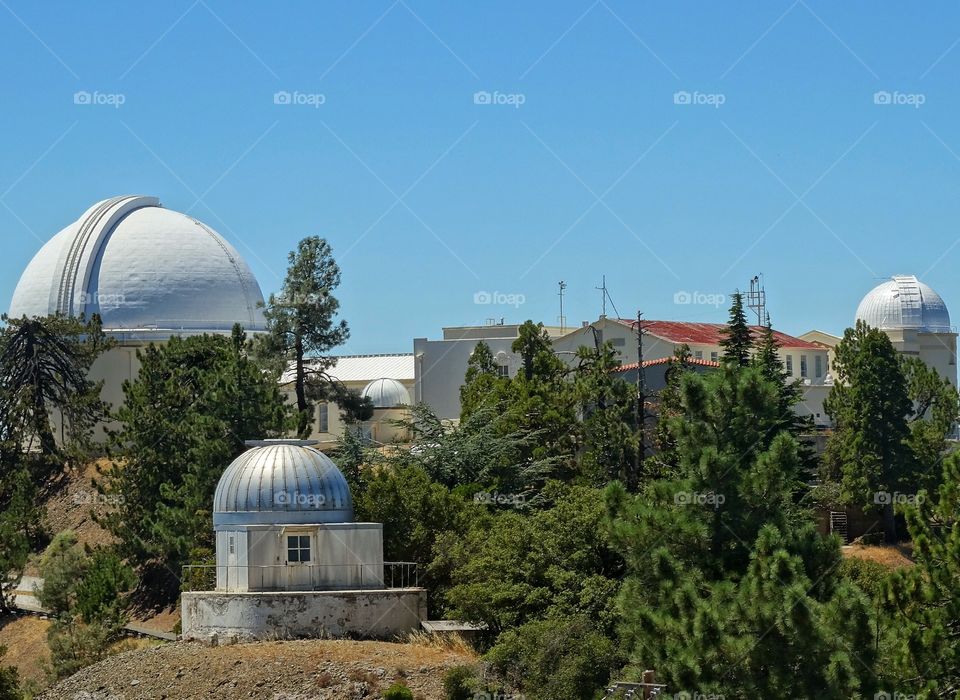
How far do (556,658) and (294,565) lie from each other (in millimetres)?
7810

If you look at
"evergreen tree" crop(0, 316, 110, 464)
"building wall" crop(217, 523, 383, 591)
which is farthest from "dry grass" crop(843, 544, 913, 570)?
"evergreen tree" crop(0, 316, 110, 464)

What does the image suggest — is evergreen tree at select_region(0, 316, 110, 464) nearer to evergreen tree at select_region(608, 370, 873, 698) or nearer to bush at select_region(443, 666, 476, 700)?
bush at select_region(443, 666, 476, 700)

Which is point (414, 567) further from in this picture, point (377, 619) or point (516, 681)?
point (516, 681)

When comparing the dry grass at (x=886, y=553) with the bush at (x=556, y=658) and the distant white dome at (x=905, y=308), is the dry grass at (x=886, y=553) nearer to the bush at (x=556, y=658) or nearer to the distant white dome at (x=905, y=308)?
the bush at (x=556, y=658)

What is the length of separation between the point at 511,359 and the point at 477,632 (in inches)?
1339

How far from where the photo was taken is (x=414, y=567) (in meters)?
44.3

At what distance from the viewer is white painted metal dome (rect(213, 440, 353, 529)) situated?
1677 inches

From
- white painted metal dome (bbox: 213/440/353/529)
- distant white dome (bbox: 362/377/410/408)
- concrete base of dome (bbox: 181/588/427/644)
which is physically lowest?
concrete base of dome (bbox: 181/588/427/644)

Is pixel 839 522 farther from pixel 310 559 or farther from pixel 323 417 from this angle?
pixel 323 417

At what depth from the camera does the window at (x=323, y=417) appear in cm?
7794

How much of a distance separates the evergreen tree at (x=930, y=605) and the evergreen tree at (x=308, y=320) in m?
29.2

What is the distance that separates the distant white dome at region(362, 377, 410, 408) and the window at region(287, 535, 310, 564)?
1472 inches

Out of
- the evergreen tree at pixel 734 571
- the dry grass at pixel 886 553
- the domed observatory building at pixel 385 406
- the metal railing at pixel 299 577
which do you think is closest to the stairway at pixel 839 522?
the dry grass at pixel 886 553

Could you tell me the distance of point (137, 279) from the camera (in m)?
76.9
